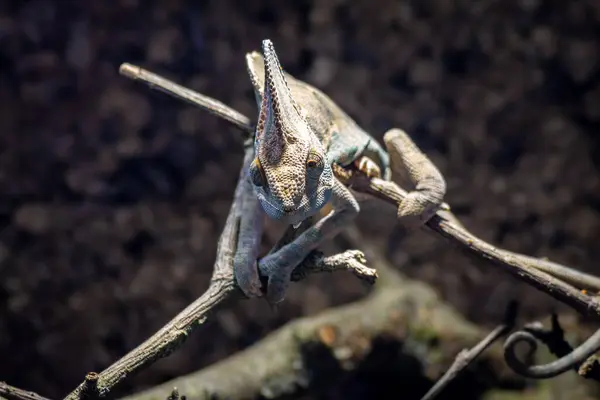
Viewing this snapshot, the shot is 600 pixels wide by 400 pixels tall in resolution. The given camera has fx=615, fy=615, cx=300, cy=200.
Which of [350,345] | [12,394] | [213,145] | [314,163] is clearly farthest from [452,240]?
[213,145]

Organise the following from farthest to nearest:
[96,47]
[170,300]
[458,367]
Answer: [170,300] < [96,47] < [458,367]

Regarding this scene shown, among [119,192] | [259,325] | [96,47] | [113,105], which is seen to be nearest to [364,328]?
[259,325]

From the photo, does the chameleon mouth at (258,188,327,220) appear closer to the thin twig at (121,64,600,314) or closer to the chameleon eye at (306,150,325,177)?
the chameleon eye at (306,150,325,177)

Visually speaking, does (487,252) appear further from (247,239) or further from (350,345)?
(350,345)

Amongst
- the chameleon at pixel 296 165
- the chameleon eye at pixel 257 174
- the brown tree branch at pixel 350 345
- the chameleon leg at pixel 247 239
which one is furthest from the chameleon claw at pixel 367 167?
the brown tree branch at pixel 350 345

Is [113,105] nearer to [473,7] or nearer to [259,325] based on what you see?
[259,325]

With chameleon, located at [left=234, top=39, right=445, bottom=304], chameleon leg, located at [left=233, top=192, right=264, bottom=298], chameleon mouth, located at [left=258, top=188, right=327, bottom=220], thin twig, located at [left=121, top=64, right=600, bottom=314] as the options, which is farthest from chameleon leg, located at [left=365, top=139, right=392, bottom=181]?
chameleon mouth, located at [left=258, top=188, right=327, bottom=220]
